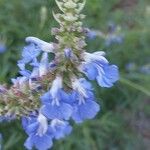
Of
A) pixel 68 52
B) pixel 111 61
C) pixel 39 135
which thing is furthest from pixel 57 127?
pixel 111 61

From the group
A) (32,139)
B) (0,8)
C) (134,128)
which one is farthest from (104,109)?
(32,139)

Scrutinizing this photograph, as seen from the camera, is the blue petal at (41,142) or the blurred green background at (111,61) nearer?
the blue petal at (41,142)

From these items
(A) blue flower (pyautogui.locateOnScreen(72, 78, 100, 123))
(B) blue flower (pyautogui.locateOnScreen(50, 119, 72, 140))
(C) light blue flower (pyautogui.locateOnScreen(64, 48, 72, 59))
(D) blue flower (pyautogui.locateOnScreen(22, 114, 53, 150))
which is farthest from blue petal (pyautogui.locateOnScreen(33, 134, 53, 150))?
Answer: (C) light blue flower (pyautogui.locateOnScreen(64, 48, 72, 59))

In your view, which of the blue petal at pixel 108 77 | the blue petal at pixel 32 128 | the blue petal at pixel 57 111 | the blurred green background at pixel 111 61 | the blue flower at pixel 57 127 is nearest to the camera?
the blue petal at pixel 57 111

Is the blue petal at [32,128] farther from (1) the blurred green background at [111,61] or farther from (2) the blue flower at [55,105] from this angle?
(1) the blurred green background at [111,61]

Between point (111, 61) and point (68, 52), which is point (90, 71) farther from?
point (111, 61)

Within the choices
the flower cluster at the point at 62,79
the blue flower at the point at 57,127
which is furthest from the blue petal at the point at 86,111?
the blue flower at the point at 57,127

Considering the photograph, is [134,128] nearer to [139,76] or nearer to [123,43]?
[139,76]
